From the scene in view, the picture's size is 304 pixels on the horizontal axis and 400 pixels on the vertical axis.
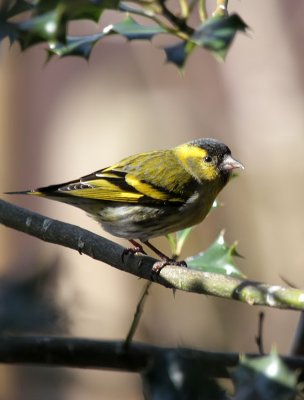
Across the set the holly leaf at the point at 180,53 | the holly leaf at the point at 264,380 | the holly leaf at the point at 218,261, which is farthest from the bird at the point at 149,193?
the holly leaf at the point at 264,380

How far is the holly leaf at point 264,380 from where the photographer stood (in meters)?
1.50

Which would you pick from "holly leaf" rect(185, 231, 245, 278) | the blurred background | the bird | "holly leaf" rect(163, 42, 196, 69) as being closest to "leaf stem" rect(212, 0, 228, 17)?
"holly leaf" rect(163, 42, 196, 69)

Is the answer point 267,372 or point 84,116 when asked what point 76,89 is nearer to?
point 84,116

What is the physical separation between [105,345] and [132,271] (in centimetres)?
31

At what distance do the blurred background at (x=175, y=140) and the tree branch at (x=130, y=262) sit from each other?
3.04 metres

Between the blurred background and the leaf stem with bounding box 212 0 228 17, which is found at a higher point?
the leaf stem with bounding box 212 0 228 17

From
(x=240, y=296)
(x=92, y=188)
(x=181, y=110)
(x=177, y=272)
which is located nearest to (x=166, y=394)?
(x=240, y=296)

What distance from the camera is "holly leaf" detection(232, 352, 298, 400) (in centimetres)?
150

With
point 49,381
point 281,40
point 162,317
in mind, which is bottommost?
point 162,317

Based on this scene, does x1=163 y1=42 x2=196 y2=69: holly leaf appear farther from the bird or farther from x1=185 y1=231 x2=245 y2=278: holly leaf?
the bird

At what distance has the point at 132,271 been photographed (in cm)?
293

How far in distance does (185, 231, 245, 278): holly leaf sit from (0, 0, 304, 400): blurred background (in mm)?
2891

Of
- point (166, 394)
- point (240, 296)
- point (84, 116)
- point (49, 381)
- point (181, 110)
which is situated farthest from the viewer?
point (84, 116)

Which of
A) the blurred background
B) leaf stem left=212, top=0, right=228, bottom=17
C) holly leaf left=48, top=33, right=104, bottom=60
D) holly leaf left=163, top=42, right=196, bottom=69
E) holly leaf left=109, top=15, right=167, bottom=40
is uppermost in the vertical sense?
leaf stem left=212, top=0, right=228, bottom=17
